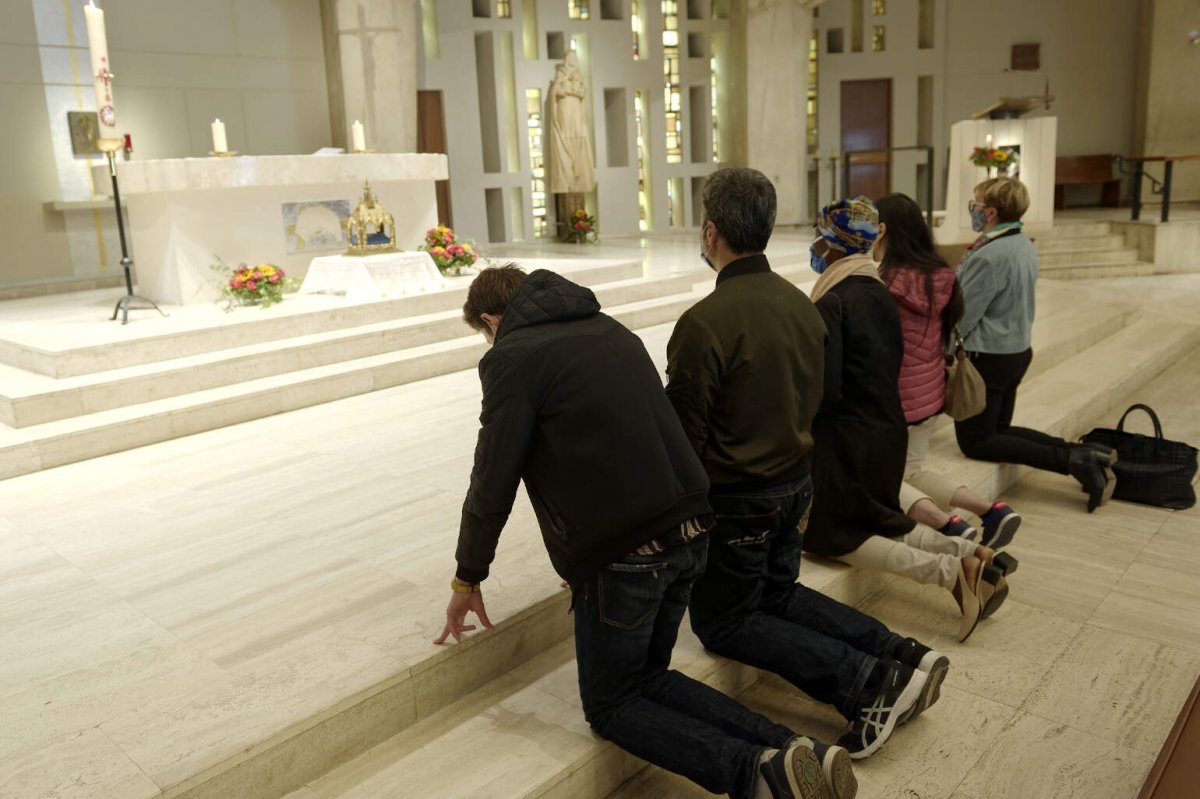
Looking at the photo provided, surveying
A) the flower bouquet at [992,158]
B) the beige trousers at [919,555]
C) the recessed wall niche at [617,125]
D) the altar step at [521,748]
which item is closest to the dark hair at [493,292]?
the altar step at [521,748]

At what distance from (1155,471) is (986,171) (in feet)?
26.0

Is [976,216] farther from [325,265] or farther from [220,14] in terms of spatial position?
[220,14]

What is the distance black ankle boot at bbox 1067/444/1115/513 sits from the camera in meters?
5.00

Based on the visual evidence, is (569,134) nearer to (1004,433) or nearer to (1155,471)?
(1004,433)

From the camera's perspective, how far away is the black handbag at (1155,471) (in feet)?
16.6

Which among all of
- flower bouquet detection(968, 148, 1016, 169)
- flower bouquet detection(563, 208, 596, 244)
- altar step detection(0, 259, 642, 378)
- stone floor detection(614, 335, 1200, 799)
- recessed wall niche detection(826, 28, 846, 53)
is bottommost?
stone floor detection(614, 335, 1200, 799)

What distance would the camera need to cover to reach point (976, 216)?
4750mm

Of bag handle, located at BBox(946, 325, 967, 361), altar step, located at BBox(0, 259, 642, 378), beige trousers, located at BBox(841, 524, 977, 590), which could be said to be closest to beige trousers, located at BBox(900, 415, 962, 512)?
bag handle, located at BBox(946, 325, 967, 361)

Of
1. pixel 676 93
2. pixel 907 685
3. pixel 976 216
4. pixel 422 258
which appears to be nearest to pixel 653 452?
pixel 907 685

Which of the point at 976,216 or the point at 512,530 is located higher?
the point at 976,216

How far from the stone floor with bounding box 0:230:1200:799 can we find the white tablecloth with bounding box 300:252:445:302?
2.83 m

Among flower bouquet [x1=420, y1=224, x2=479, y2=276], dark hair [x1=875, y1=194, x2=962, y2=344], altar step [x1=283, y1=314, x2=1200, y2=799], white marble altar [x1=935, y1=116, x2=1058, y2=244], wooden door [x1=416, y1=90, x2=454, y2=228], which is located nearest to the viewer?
altar step [x1=283, y1=314, x2=1200, y2=799]

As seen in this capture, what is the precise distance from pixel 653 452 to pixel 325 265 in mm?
6665

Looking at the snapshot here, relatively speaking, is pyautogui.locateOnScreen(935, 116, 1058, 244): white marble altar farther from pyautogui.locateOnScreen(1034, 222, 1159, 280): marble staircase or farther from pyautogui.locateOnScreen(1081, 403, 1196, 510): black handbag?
pyautogui.locateOnScreen(1081, 403, 1196, 510): black handbag
